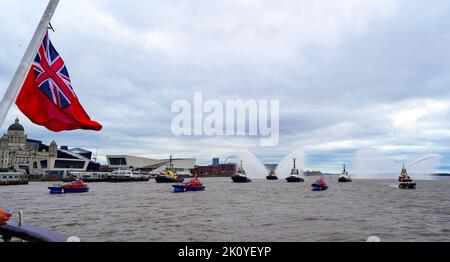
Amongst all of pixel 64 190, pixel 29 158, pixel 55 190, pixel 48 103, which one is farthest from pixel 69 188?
pixel 29 158

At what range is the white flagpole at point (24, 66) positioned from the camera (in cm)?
504

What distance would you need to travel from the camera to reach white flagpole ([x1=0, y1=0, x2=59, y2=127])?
5.04 m

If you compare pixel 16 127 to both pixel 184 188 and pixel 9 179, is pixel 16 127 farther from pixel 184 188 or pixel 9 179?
pixel 184 188

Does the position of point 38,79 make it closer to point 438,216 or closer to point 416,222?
point 416,222

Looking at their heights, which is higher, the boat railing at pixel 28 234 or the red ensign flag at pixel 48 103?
the red ensign flag at pixel 48 103

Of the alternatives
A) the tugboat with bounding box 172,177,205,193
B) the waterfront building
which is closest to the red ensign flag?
the tugboat with bounding box 172,177,205,193

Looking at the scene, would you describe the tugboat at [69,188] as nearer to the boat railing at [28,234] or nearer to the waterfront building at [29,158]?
the boat railing at [28,234]

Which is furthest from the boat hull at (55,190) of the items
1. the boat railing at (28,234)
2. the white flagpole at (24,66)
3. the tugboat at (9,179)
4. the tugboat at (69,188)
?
the white flagpole at (24,66)

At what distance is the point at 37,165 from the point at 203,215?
530 ft

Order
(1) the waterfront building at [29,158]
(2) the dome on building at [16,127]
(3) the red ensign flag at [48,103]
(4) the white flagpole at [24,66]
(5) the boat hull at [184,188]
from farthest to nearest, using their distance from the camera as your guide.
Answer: (2) the dome on building at [16,127] → (1) the waterfront building at [29,158] → (5) the boat hull at [184,188] → (3) the red ensign flag at [48,103] → (4) the white flagpole at [24,66]

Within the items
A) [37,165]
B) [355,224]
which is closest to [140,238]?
[355,224]

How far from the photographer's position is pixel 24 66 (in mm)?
5348
